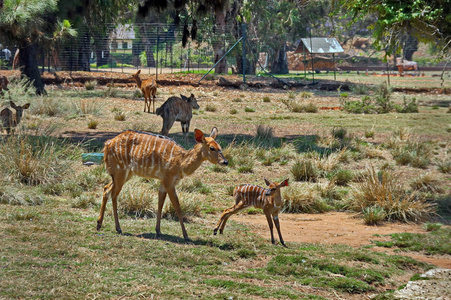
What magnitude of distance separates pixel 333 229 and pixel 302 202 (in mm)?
1305

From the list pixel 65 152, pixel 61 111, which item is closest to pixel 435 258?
pixel 65 152

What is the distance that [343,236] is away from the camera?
32.1 ft

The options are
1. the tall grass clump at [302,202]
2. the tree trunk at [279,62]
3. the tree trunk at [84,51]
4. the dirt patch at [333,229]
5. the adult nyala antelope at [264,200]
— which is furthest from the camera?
the tree trunk at [279,62]

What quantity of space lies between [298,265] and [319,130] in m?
12.2

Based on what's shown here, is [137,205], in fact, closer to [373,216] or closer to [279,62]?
[373,216]

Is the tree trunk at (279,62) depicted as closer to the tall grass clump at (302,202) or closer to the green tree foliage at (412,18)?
the green tree foliage at (412,18)

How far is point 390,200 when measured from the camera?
11.2m

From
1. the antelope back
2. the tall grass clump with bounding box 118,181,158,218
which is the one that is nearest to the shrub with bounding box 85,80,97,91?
the tall grass clump with bounding box 118,181,158,218

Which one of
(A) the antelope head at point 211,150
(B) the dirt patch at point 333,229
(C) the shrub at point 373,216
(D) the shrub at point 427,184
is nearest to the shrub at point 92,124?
(B) the dirt patch at point 333,229

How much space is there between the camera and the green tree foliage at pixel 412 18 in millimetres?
11898

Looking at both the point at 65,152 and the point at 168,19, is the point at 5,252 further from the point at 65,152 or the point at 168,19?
the point at 168,19

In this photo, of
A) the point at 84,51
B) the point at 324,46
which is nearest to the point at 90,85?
the point at 84,51

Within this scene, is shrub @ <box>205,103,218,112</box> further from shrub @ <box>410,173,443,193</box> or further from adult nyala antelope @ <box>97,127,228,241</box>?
adult nyala antelope @ <box>97,127,228,241</box>

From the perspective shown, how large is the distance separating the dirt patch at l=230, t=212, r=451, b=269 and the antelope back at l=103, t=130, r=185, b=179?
7.14ft
